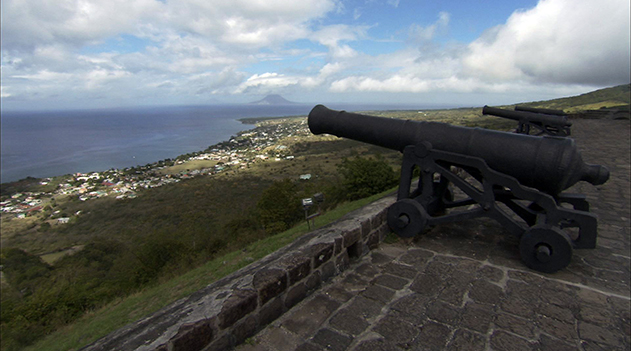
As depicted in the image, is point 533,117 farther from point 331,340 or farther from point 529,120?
point 331,340

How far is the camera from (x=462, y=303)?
8.41 feet

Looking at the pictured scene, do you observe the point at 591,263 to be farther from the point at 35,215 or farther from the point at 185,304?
the point at 35,215

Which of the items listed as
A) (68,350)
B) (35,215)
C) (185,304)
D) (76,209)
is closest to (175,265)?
(68,350)

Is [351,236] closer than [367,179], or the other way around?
[351,236]

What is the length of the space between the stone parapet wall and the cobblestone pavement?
114 mm

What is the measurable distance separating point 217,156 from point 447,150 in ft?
235

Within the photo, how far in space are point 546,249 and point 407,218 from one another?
1.34 m

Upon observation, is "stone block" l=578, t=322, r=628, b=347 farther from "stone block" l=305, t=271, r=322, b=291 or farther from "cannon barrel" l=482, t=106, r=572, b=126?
"cannon barrel" l=482, t=106, r=572, b=126

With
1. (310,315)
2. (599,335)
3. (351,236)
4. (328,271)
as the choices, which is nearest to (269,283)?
(310,315)

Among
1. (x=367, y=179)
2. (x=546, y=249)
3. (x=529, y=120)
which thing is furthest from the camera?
(x=367, y=179)

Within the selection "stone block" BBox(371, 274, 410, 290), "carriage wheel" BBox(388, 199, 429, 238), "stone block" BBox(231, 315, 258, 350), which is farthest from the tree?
"stone block" BBox(231, 315, 258, 350)

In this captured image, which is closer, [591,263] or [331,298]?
[331,298]

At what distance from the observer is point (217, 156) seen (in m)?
70.7

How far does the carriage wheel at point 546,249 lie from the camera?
293 cm
